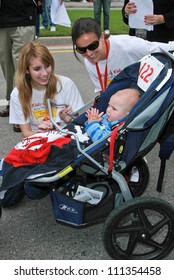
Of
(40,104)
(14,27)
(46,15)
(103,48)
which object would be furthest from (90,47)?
(46,15)

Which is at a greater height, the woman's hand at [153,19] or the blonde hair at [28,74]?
the woman's hand at [153,19]

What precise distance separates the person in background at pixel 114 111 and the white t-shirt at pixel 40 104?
25.6 inches

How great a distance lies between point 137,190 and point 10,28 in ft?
7.62

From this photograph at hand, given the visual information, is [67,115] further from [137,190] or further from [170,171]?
[170,171]

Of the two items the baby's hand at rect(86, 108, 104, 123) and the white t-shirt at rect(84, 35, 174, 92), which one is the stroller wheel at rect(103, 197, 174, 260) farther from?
the white t-shirt at rect(84, 35, 174, 92)

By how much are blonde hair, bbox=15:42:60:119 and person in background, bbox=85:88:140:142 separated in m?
0.66

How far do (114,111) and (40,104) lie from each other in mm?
860

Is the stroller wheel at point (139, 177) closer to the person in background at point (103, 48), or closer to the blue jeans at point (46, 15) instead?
the person in background at point (103, 48)

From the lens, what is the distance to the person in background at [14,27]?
3.75 m

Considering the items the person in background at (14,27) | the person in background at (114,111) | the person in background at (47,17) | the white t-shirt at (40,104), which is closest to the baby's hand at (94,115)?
the person in background at (114,111)

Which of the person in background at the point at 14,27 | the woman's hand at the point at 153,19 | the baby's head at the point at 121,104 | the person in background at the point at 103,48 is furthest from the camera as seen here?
the person in background at the point at 14,27

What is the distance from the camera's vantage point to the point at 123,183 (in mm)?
1929

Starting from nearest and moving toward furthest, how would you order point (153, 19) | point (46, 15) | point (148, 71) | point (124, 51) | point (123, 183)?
1. point (123, 183)
2. point (148, 71)
3. point (124, 51)
4. point (153, 19)
5. point (46, 15)

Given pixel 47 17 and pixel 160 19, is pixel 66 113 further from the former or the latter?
pixel 47 17
